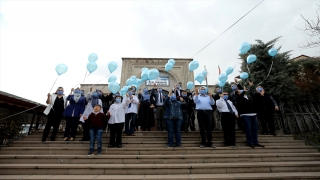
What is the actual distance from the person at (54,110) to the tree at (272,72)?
29.1ft

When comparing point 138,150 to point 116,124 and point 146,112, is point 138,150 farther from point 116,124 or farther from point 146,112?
point 146,112

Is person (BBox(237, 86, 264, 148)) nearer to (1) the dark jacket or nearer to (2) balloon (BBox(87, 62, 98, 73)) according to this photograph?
(1) the dark jacket

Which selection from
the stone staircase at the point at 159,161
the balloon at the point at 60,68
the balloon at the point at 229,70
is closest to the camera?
the stone staircase at the point at 159,161

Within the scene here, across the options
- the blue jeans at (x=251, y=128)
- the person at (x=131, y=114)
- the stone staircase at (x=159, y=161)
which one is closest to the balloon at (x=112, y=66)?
the person at (x=131, y=114)

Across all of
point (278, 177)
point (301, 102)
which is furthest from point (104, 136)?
point (301, 102)

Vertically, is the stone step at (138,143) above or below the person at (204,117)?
below

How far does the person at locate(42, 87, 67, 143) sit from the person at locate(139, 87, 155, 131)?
9.56 ft

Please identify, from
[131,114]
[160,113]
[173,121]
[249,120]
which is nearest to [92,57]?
[131,114]

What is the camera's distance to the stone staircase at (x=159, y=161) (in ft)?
12.2

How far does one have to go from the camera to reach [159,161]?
13.9 ft

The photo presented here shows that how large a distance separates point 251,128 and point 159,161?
329 cm

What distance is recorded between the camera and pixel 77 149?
4797mm

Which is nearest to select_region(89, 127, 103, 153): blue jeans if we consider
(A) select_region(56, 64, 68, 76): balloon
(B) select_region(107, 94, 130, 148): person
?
(B) select_region(107, 94, 130, 148): person

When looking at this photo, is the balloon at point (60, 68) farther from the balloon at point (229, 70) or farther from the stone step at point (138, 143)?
the balloon at point (229, 70)
